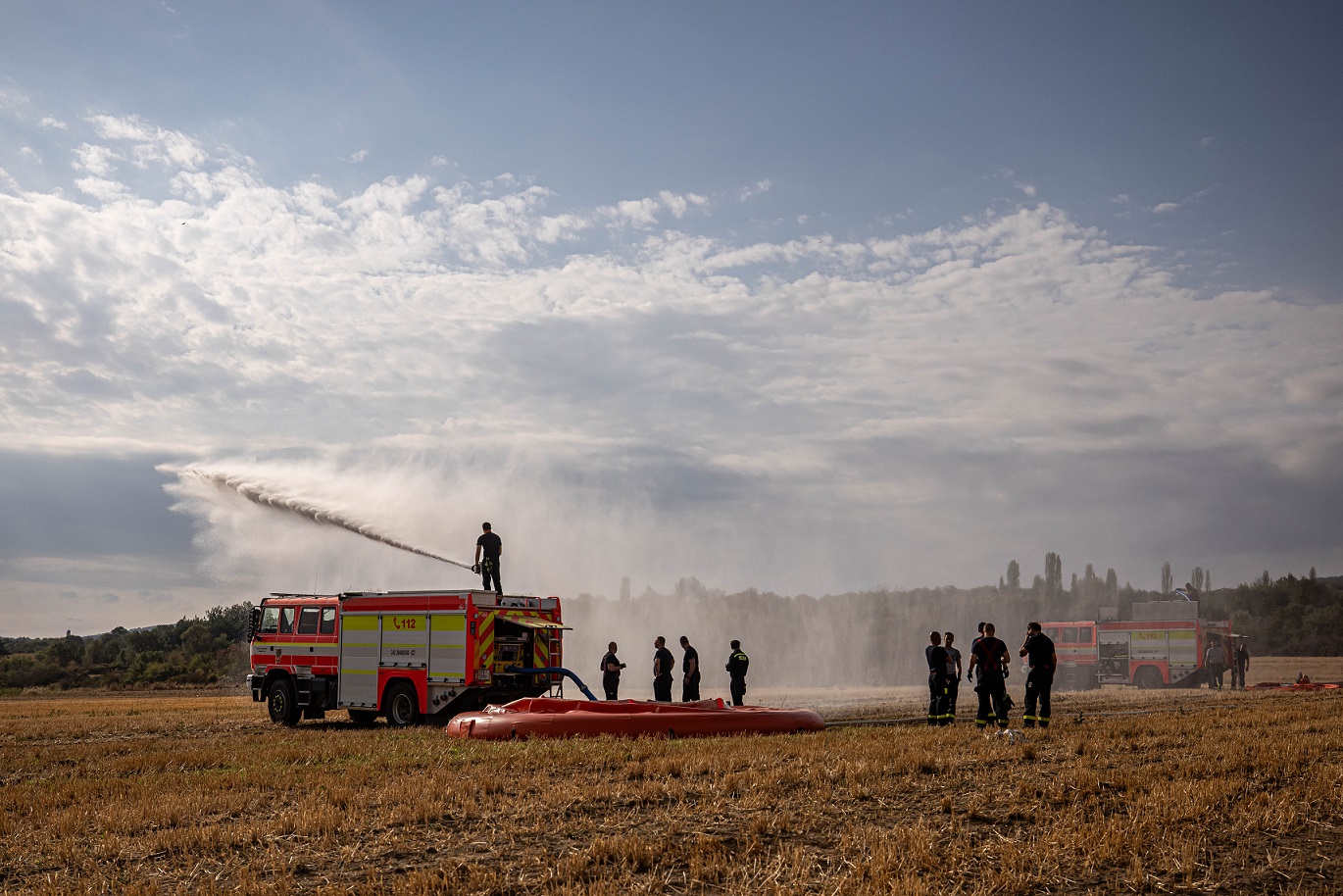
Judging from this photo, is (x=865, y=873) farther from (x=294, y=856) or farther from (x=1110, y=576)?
(x=1110, y=576)

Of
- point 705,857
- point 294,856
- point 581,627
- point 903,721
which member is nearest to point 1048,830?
point 705,857

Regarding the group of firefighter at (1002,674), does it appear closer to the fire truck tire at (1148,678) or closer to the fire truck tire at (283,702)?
the fire truck tire at (283,702)

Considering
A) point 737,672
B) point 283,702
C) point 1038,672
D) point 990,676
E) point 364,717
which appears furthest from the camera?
point 283,702

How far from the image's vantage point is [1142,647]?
4409 cm

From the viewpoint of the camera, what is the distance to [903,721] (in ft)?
70.9

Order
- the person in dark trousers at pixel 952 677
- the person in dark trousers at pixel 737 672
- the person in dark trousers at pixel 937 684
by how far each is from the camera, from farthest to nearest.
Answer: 1. the person in dark trousers at pixel 737 672
2. the person in dark trousers at pixel 937 684
3. the person in dark trousers at pixel 952 677

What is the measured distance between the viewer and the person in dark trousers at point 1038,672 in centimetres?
1777

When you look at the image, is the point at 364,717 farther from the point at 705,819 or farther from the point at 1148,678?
the point at 1148,678

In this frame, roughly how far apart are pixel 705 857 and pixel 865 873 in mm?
1220

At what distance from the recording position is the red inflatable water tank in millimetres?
A: 16734

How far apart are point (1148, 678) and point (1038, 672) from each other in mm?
29697

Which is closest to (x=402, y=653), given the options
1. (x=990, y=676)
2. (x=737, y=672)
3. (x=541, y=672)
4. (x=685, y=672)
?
(x=541, y=672)

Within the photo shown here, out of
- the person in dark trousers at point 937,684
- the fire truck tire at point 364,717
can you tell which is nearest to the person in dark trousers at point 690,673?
the person in dark trousers at point 937,684

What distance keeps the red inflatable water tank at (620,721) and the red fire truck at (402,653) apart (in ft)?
12.5
